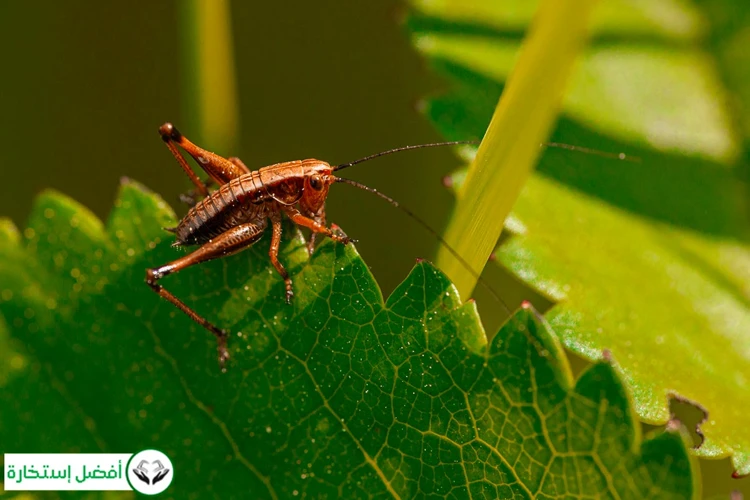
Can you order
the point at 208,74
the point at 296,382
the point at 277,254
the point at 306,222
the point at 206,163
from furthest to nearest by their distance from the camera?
the point at 208,74 < the point at 206,163 < the point at 306,222 < the point at 277,254 < the point at 296,382

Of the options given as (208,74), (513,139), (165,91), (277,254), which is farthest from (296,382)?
(165,91)

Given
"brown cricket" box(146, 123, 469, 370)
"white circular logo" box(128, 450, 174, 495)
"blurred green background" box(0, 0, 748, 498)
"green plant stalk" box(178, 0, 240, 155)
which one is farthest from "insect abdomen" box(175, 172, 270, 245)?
"blurred green background" box(0, 0, 748, 498)

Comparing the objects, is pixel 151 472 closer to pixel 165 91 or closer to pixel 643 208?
pixel 643 208

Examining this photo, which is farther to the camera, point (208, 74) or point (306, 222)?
point (208, 74)

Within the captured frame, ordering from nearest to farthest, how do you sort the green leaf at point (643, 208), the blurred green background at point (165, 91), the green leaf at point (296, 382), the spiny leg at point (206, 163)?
the green leaf at point (296, 382) → the green leaf at point (643, 208) → the spiny leg at point (206, 163) → the blurred green background at point (165, 91)

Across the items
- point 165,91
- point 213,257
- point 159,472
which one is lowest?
point 159,472

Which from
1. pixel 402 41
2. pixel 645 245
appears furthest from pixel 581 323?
pixel 402 41

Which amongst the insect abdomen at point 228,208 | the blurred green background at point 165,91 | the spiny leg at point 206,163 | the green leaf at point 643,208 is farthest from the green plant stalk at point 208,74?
the green leaf at point 643,208

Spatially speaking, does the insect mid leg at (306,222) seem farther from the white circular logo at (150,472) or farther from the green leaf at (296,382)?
the white circular logo at (150,472)

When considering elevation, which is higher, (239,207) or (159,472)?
(239,207)

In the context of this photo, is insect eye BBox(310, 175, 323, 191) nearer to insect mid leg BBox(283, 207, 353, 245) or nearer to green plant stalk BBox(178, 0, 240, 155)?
insect mid leg BBox(283, 207, 353, 245)
